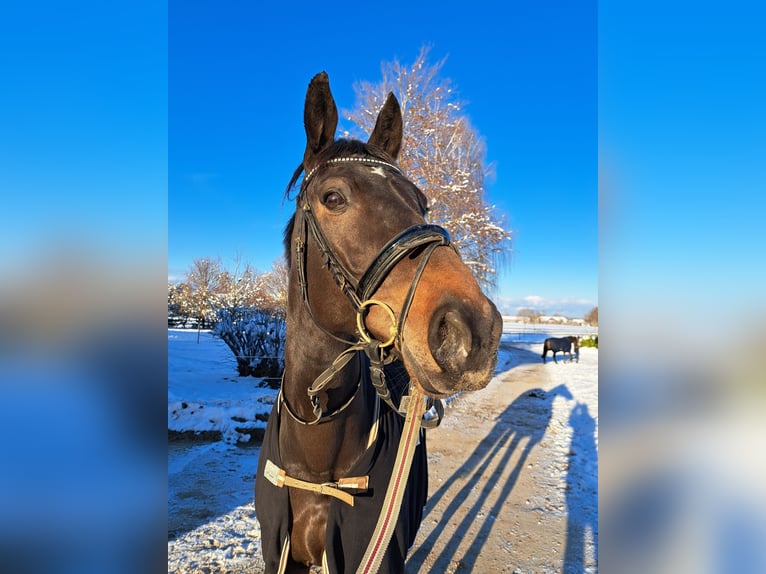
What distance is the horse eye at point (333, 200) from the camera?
159cm

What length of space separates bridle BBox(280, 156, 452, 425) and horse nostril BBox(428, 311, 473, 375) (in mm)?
146

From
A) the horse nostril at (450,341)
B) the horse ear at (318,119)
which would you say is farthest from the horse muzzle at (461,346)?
the horse ear at (318,119)

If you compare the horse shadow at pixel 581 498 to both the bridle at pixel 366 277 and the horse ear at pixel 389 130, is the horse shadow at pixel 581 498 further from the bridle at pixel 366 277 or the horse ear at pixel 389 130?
the horse ear at pixel 389 130

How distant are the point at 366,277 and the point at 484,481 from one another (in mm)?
5626

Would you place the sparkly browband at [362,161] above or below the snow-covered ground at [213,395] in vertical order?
above

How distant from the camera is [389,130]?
2193 mm

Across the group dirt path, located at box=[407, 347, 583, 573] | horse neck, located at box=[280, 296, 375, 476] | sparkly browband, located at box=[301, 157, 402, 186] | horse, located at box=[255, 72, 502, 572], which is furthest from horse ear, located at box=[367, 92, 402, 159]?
dirt path, located at box=[407, 347, 583, 573]

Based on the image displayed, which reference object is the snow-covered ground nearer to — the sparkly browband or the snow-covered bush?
the snow-covered bush

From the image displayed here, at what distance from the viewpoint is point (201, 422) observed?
292 inches

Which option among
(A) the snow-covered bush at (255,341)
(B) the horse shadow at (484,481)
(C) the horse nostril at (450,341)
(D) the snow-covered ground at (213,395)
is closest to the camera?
(C) the horse nostril at (450,341)

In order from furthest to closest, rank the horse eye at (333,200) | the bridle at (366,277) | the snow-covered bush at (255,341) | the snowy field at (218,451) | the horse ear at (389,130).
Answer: the snow-covered bush at (255,341)
the snowy field at (218,451)
the horse ear at (389,130)
the horse eye at (333,200)
the bridle at (366,277)
